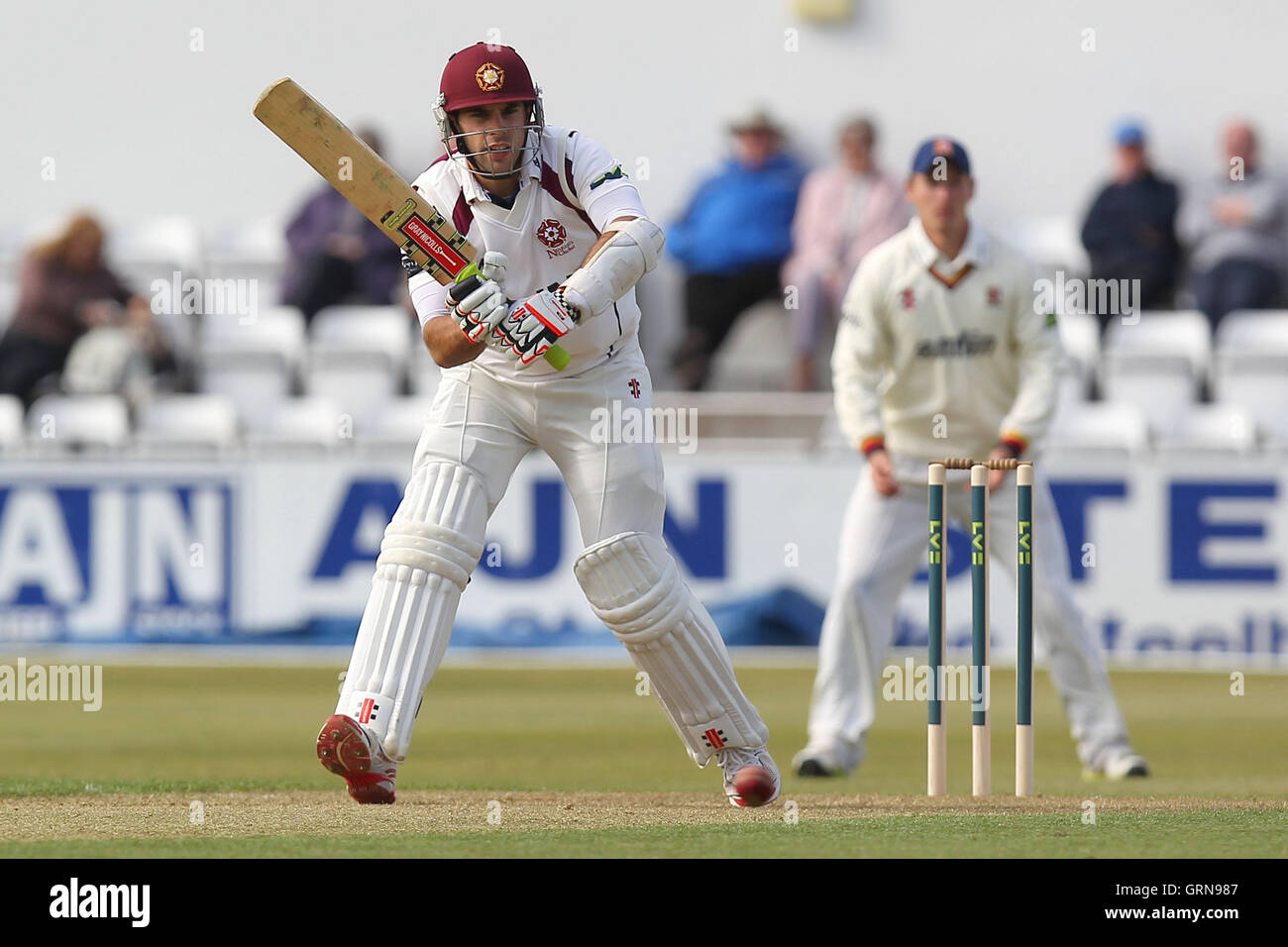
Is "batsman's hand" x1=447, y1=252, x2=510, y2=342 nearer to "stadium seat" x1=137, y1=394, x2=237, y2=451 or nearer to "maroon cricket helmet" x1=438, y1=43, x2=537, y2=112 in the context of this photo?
"maroon cricket helmet" x1=438, y1=43, x2=537, y2=112

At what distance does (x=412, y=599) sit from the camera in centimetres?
495

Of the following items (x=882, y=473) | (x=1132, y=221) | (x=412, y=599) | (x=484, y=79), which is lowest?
(x=412, y=599)

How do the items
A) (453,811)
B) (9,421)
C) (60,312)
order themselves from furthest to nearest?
(60,312), (9,421), (453,811)

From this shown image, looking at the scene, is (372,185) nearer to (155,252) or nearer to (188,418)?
(188,418)

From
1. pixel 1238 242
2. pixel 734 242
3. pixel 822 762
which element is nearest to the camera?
pixel 822 762

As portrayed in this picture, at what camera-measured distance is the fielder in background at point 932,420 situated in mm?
6793

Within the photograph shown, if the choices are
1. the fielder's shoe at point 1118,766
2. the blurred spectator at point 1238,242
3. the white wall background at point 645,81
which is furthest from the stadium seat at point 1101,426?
the fielder's shoe at point 1118,766

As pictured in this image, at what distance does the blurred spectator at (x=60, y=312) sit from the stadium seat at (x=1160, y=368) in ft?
17.9

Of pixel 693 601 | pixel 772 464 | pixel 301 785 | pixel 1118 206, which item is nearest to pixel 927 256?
pixel 693 601

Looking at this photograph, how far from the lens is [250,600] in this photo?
1060cm

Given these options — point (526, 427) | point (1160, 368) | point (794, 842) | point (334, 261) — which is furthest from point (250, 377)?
point (794, 842)

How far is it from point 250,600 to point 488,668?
4.22 feet

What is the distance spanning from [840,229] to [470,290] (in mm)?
7332

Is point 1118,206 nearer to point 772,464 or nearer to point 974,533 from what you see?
point 772,464
